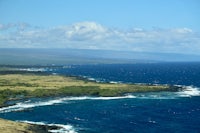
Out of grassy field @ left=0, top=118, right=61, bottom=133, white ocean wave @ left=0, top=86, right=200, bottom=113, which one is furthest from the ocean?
grassy field @ left=0, top=118, right=61, bottom=133

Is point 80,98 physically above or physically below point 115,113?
above

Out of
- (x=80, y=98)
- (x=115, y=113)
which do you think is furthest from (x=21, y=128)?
(x=80, y=98)

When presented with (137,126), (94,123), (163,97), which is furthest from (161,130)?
(163,97)

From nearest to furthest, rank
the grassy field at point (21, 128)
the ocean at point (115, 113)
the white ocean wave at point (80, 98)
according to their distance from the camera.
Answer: the grassy field at point (21, 128)
the ocean at point (115, 113)
the white ocean wave at point (80, 98)

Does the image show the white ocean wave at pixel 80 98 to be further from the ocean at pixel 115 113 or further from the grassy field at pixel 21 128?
the grassy field at pixel 21 128

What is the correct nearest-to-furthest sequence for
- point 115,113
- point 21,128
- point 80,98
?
point 21,128, point 115,113, point 80,98

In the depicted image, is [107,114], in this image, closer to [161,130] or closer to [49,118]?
[49,118]

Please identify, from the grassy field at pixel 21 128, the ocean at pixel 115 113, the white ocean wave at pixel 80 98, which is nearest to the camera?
the grassy field at pixel 21 128

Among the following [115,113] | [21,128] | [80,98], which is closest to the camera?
[21,128]

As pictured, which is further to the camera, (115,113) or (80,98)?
(80,98)

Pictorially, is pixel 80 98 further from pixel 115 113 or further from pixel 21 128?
pixel 21 128

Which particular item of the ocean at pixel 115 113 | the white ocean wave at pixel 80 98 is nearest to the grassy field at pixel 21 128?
the ocean at pixel 115 113
